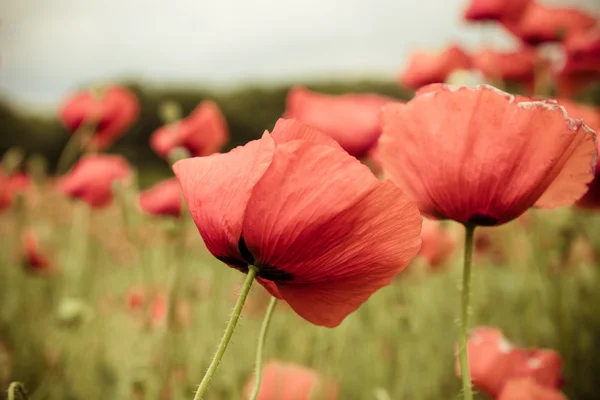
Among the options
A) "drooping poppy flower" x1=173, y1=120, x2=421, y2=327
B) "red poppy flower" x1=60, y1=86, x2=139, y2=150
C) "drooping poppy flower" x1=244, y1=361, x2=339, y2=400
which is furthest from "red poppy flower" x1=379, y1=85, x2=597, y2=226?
"red poppy flower" x1=60, y1=86, x2=139, y2=150

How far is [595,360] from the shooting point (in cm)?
87

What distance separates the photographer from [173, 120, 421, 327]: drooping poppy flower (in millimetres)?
281

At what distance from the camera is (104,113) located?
1197mm

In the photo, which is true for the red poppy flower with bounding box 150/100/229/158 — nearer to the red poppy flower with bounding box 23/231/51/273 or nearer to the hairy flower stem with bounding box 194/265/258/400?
the red poppy flower with bounding box 23/231/51/273

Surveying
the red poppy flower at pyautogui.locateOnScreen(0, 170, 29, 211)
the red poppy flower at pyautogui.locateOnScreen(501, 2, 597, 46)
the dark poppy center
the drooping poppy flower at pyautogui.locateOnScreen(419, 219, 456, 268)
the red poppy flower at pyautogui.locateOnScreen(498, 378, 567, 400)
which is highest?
the dark poppy center

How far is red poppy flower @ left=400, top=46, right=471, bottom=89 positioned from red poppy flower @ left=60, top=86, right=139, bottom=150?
0.62m

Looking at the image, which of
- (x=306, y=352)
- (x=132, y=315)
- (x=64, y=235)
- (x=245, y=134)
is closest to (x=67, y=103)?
(x=132, y=315)

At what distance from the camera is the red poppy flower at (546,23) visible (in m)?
1.14

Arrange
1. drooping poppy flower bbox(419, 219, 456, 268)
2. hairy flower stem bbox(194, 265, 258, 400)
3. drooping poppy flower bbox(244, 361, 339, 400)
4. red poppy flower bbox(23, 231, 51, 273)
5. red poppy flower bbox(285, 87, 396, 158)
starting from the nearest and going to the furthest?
hairy flower stem bbox(194, 265, 258, 400) → drooping poppy flower bbox(244, 361, 339, 400) → red poppy flower bbox(285, 87, 396, 158) → drooping poppy flower bbox(419, 219, 456, 268) → red poppy flower bbox(23, 231, 51, 273)

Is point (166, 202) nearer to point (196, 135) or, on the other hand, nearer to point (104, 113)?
point (196, 135)

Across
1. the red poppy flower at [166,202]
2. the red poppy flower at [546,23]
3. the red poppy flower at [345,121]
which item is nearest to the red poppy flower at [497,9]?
the red poppy flower at [546,23]

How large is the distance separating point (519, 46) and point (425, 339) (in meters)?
0.67

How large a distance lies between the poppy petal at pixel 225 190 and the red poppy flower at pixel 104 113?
3.11ft

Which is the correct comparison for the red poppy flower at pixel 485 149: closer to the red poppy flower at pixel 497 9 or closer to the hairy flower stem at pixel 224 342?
the hairy flower stem at pixel 224 342
